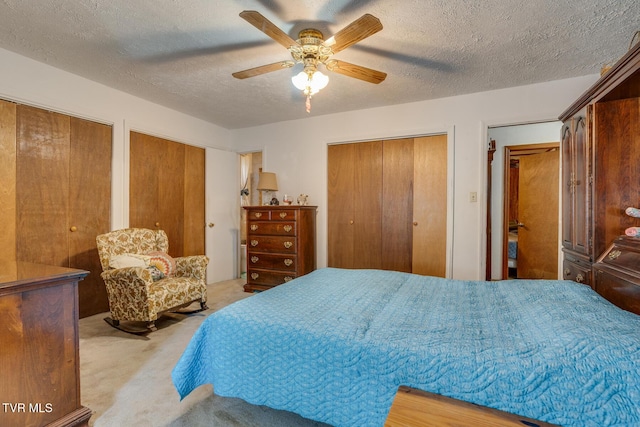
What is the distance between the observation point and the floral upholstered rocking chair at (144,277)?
99.3 inches

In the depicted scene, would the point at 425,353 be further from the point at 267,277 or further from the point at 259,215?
the point at 259,215

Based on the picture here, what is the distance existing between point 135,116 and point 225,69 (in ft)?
4.81

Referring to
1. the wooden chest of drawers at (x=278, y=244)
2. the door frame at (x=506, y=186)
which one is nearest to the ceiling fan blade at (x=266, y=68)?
the wooden chest of drawers at (x=278, y=244)

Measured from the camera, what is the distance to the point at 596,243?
74.6 inches

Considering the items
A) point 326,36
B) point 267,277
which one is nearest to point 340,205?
point 267,277

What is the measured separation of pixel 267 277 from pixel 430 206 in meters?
2.24

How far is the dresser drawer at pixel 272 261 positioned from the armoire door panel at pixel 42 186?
1.93 metres

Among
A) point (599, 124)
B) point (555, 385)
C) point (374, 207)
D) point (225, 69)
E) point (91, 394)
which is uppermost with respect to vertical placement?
point (225, 69)

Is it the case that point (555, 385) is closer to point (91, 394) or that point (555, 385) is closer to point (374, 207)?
point (91, 394)

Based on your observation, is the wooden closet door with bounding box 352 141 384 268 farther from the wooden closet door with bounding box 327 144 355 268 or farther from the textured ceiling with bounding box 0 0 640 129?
the textured ceiling with bounding box 0 0 640 129

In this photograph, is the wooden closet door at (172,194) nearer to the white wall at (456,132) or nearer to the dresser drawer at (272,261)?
the dresser drawer at (272,261)

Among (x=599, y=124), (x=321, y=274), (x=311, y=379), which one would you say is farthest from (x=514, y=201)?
(x=311, y=379)

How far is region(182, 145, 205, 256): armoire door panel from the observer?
4.14 m

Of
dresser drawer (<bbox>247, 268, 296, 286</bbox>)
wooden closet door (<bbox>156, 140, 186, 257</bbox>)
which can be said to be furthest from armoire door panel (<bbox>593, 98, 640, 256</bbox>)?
wooden closet door (<bbox>156, 140, 186, 257</bbox>)
